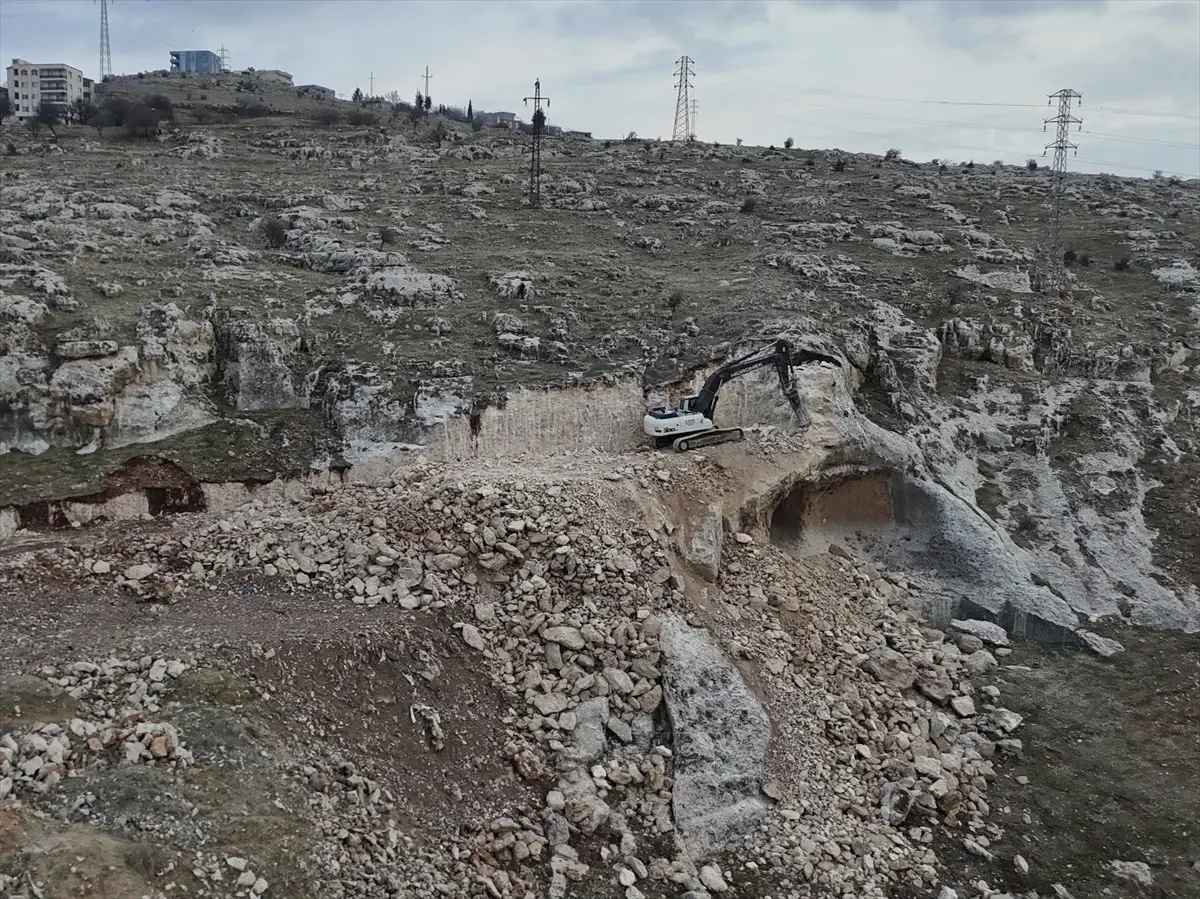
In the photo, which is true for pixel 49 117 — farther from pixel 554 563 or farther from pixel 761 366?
pixel 554 563

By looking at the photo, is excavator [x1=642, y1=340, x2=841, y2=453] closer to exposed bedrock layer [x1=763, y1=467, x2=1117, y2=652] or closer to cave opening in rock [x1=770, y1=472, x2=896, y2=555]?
cave opening in rock [x1=770, y1=472, x2=896, y2=555]

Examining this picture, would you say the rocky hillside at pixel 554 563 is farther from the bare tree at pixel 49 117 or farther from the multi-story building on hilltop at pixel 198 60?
the multi-story building on hilltop at pixel 198 60

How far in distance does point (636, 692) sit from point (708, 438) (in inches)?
259

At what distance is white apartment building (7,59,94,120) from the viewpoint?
76562mm

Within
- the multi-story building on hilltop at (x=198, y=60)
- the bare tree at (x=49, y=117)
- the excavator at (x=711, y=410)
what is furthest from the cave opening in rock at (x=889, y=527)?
the multi-story building on hilltop at (x=198, y=60)

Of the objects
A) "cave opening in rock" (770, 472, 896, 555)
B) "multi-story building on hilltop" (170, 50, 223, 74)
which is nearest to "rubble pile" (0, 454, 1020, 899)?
"cave opening in rock" (770, 472, 896, 555)

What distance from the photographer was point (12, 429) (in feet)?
53.5

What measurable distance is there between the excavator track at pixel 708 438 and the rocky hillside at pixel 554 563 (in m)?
0.65

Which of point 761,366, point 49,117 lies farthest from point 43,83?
point 761,366

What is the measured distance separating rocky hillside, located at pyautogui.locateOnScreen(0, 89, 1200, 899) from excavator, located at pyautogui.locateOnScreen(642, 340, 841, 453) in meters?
0.43

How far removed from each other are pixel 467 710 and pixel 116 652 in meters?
4.86

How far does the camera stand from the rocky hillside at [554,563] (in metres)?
10.5

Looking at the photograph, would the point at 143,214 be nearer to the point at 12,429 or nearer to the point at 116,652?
the point at 12,429

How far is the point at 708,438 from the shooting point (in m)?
17.8
